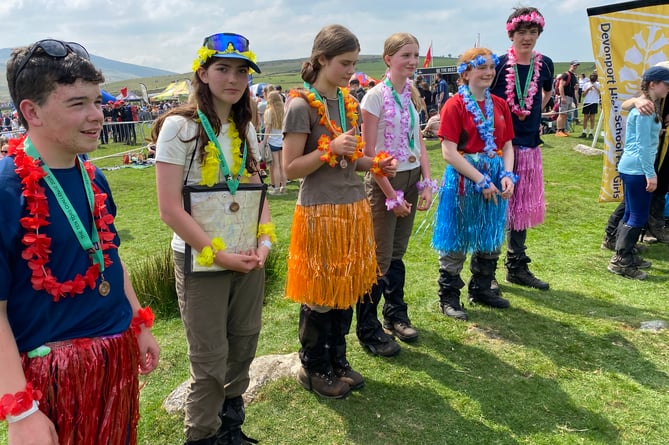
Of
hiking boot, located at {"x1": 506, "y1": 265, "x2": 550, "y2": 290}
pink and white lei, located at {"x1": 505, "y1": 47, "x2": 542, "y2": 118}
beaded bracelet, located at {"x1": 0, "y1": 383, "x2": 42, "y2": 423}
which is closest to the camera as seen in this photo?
beaded bracelet, located at {"x1": 0, "y1": 383, "x2": 42, "y2": 423}

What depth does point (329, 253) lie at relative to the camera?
2.74 m

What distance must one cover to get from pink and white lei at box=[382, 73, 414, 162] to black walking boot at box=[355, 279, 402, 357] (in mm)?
938

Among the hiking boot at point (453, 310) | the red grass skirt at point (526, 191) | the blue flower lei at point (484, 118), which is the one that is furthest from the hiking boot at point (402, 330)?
the red grass skirt at point (526, 191)

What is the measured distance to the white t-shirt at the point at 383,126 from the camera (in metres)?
3.23

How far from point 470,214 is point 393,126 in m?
1.00

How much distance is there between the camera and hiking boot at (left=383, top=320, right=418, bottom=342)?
3609 millimetres

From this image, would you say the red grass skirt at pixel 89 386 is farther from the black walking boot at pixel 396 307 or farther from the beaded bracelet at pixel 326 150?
the black walking boot at pixel 396 307

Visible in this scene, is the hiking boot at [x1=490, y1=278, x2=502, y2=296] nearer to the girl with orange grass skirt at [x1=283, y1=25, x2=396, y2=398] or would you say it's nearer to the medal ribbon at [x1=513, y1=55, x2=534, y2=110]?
the medal ribbon at [x1=513, y1=55, x2=534, y2=110]

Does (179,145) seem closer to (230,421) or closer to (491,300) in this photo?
(230,421)

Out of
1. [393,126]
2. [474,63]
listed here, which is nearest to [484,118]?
[474,63]

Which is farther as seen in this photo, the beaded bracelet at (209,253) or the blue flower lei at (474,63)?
the blue flower lei at (474,63)

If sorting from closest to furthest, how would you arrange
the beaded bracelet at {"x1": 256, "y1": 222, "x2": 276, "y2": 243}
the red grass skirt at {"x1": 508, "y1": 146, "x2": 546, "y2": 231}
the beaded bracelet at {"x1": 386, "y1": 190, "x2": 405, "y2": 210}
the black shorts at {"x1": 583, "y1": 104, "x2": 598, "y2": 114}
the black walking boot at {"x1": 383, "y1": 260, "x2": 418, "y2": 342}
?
the beaded bracelet at {"x1": 256, "y1": 222, "x2": 276, "y2": 243} → the beaded bracelet at {"x1": 386, "y1": 190, "x2": 405, "y2": 210} → the black walking boot at {"x1": 383, "y1": 260, "x2": 418, "y2": 342} → the red grass skirt at {"x1": 508, "y1": 146, "x2": 546, "y2": 231} → the black shorts at {"x1": 583, "y1": 104, "x2": 598, "y2": 114}

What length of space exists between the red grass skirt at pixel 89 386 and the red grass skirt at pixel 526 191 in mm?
3580

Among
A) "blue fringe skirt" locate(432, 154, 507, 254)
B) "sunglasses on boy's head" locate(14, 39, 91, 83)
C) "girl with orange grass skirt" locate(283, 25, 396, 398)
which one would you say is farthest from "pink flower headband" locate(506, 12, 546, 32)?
"sunglasses on boy's head" locate(14, 39, 91, 83)
